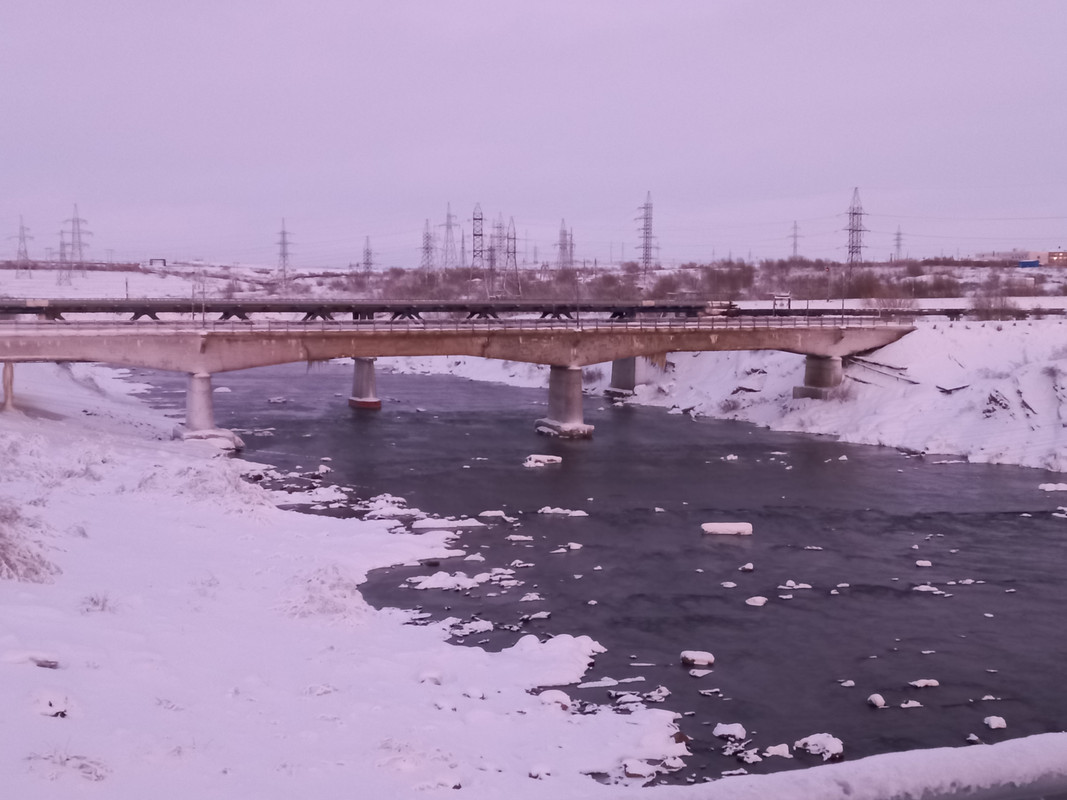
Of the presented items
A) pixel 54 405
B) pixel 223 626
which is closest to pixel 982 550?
pixel 223 626

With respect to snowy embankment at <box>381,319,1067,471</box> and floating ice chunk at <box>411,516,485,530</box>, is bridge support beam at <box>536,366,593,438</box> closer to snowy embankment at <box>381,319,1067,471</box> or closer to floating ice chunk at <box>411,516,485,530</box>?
snowy embankment at <box>381,319,1067,471</box>

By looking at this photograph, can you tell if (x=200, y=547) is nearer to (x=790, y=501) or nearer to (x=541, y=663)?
(x=541, y=663)

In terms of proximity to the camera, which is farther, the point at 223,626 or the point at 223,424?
the point at 223,424

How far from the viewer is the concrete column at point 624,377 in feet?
234

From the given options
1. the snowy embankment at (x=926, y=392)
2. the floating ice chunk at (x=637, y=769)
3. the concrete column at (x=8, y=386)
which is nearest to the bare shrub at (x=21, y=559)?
the floating ice chunk at (x=637, y=769)

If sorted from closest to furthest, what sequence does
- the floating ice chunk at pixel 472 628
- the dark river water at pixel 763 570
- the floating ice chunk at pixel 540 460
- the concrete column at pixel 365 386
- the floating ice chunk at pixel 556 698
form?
the floating ice chunk at pixel 556 698
the dark river water at pixel 763 570
the floating ice chunk at pixel 472 628
the floating ice chunk at pixel 540 460
the concrete column at pixel 365 386

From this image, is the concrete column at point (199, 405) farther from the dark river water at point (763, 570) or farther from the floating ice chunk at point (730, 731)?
the floating ice chunk at point (730, 731)

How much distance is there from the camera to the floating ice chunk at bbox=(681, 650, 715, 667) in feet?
59.6

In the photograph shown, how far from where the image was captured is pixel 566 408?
5178 cm

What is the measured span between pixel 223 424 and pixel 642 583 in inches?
1357

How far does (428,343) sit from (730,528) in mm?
23906

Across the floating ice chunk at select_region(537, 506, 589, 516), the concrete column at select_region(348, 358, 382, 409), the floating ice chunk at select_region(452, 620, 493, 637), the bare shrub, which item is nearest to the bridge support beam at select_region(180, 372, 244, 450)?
the concrete column at select_region(348, 358, 382, 409)

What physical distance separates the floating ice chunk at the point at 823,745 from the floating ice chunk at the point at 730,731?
82cm

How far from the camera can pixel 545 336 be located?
51.6 metres
